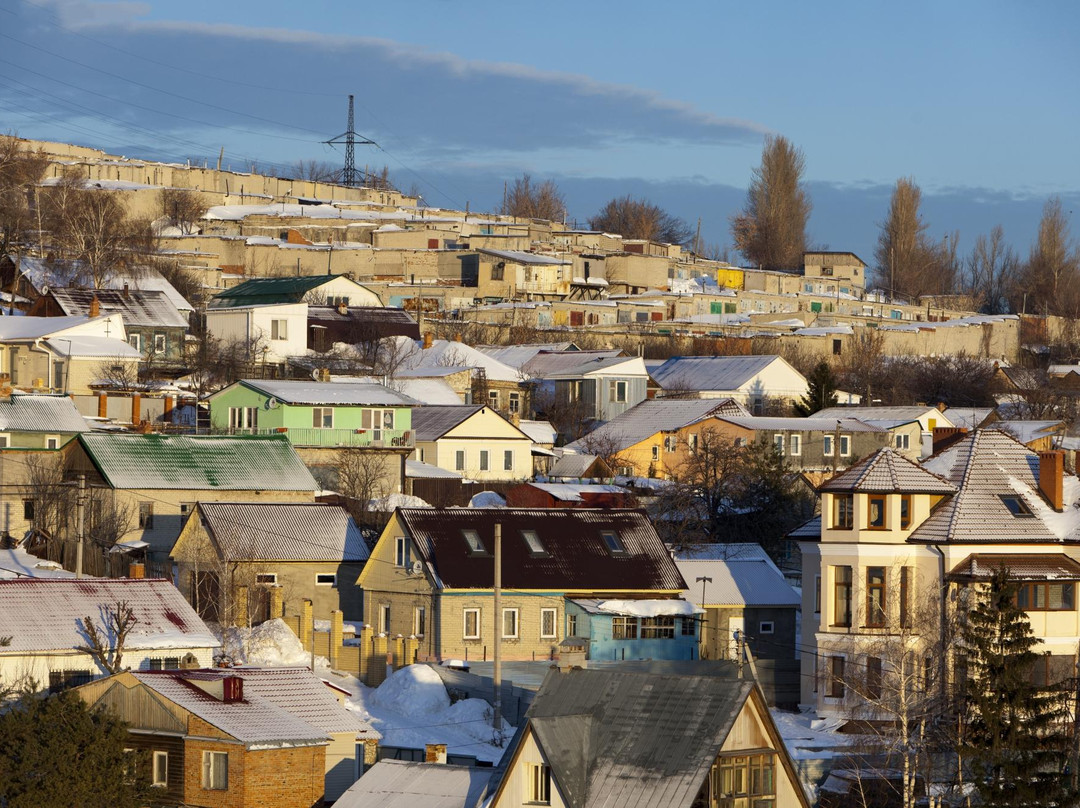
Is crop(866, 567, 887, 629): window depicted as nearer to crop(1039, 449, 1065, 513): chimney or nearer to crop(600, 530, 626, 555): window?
crop(1039, 449, 1065, 513): chimney

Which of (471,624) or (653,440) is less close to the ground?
(653,440)

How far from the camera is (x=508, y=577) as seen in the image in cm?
3919

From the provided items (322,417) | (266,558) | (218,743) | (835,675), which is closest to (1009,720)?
(835,675)

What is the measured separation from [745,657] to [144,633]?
1179 cm

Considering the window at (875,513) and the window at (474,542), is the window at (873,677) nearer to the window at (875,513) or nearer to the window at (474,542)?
the window at (875,513)

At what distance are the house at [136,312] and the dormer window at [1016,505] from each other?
34426mm

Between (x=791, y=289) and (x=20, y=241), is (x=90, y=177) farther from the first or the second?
(x=791, y=289)

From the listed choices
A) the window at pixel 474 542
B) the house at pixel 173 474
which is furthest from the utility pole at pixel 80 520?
the window at pixel 474 542

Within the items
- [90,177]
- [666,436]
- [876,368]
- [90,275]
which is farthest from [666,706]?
[90,177]

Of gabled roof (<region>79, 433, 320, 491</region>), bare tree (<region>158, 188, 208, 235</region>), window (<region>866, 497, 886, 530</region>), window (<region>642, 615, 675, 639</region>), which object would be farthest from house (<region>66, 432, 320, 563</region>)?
bare tree (<region>158, 188, 208, 235</region>)

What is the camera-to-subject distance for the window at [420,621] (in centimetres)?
3902

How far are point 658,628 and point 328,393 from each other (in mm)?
18403

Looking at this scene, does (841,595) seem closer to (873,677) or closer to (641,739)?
(873,677)

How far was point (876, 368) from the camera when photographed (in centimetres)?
8262
